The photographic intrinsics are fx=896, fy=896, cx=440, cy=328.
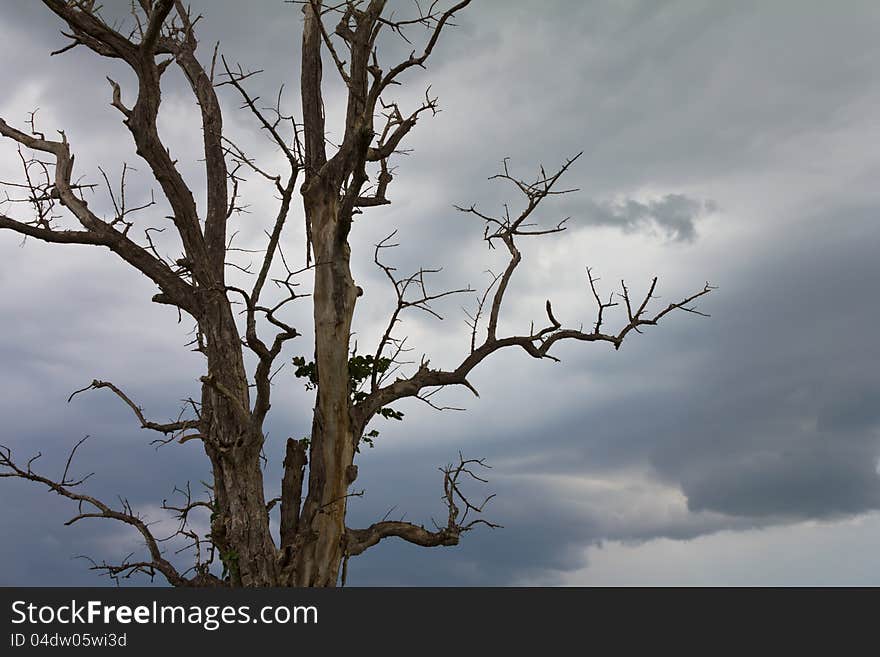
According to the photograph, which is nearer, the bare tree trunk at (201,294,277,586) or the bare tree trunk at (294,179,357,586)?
the bare tree trunk at (201,294,277,586)

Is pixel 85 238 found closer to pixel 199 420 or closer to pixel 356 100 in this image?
pixel 199 420

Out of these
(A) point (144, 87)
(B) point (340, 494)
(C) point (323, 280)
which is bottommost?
(B) point (340, 494)

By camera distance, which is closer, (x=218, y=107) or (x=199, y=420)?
(x=199, y=420)

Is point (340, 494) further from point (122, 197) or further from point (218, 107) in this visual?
point (218, 107)

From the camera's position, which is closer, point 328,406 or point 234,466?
point 234,466

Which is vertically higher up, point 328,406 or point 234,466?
point 328,406

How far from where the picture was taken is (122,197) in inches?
434

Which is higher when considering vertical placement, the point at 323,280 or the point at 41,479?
the point at 323,280

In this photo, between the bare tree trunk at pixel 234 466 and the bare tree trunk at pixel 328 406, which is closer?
the bare tree trunk at pixel 234 466

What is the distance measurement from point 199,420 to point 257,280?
192cm
